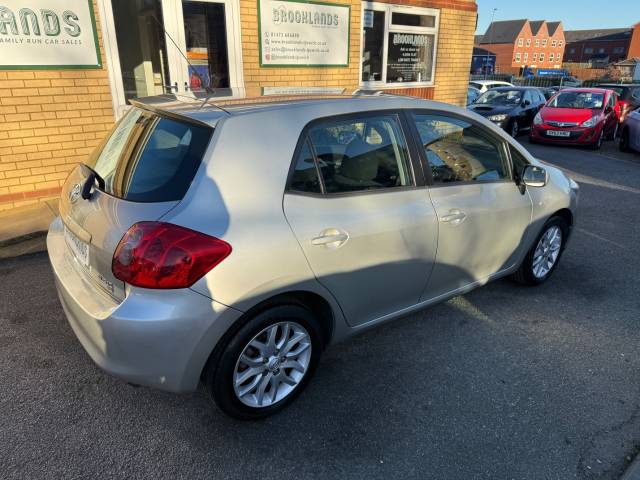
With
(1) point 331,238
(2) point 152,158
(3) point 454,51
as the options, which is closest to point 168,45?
(2) point 152,158

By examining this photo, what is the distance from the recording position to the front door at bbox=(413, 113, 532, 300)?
2.99 meters

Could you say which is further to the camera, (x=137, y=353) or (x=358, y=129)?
(x=358, y=129)

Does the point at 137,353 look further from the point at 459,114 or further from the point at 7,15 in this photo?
the point at 7,15

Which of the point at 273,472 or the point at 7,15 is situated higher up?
the point at 7,15

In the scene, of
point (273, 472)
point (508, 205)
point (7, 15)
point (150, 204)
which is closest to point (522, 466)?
point (273, 472)

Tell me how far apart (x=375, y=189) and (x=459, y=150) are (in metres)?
0.91

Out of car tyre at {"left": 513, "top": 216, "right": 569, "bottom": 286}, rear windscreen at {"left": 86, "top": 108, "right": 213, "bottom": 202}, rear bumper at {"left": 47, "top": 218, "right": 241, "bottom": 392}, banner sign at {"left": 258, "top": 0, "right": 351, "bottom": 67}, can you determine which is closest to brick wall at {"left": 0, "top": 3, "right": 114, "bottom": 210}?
banner sign at {"left": 258, "top": 0, "right": 351, "bottom": 67}

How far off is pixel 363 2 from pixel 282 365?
24.2ft

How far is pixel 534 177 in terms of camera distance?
134 inches

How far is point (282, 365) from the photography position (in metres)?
2.51

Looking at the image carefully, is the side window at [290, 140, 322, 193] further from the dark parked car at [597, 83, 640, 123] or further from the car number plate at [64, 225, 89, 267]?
the dark parked car at [597, 83, 640, 123]

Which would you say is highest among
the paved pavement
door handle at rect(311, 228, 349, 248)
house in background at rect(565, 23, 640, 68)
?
house in background at rect(565, 23, 640, 68)

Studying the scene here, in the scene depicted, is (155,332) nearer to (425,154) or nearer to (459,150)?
(425,154)

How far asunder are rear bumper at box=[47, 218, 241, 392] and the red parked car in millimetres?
12267
